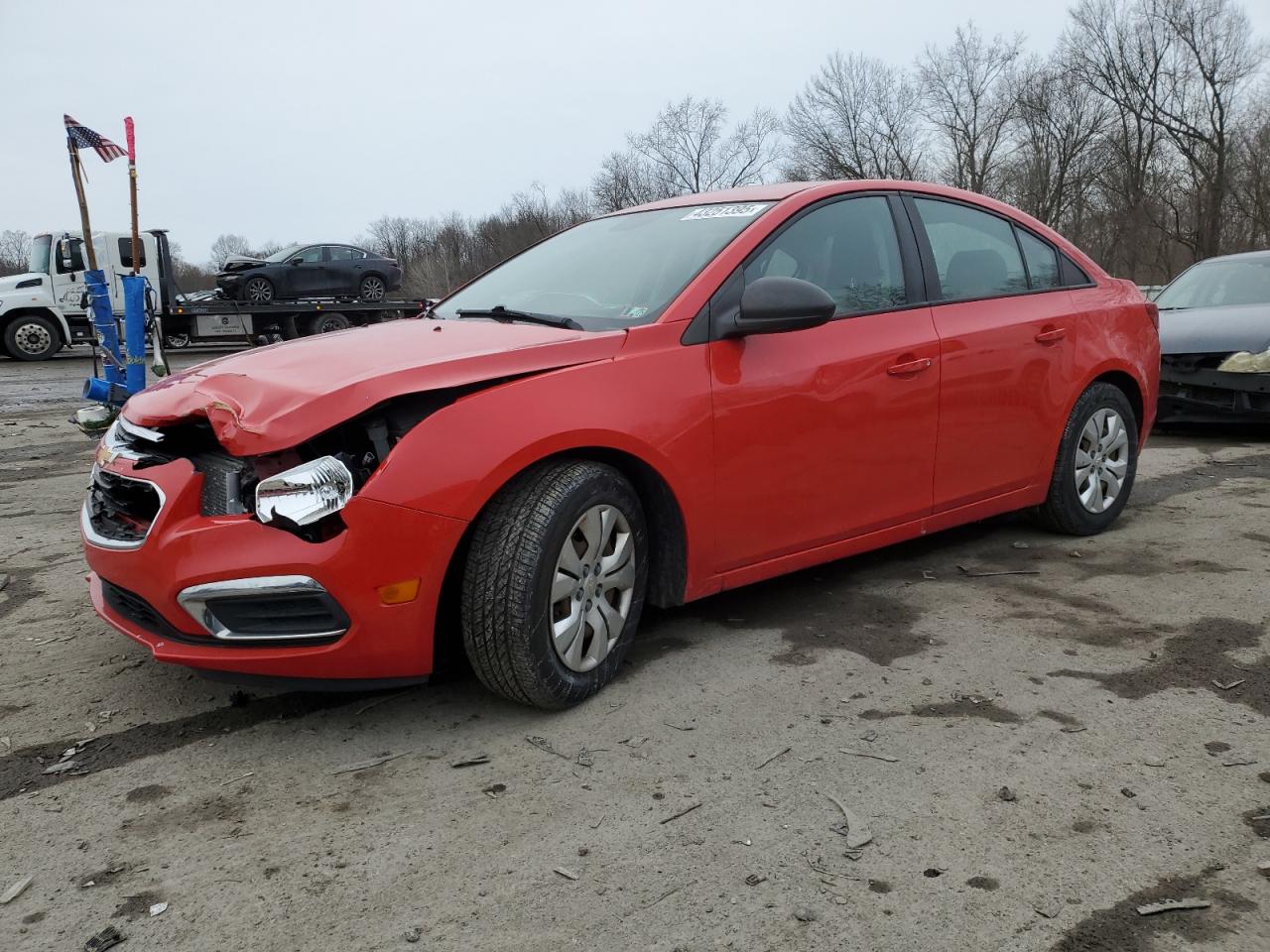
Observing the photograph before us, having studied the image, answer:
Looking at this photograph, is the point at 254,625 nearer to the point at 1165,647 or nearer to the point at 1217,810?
the point at 1217,810

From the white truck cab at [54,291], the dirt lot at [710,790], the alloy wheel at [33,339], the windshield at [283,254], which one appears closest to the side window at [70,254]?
the white truck cab at [54,291]

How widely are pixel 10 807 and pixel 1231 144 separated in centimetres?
4267

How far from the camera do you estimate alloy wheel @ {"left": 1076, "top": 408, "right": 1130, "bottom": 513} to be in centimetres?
469

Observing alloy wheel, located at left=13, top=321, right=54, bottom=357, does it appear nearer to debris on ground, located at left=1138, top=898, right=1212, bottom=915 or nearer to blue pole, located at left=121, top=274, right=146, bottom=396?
blue pole, located at left=121, top=274, right=146, bottom=396

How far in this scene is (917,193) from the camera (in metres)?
4.16

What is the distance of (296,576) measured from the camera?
257 centimetres

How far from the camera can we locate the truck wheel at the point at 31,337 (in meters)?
18.9

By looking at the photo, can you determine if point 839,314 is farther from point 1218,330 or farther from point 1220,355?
point 1218,330

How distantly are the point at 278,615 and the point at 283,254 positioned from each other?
20.7 meters

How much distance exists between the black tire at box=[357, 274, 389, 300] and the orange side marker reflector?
20.9 m

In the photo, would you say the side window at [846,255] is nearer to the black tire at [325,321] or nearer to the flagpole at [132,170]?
the flagpole at [132,170]

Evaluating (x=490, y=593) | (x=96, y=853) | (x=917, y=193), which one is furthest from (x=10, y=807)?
(x=917, y=193)

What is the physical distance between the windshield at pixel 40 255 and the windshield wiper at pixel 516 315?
1804 cm

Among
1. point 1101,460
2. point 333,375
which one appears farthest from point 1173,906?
point 1101,460
